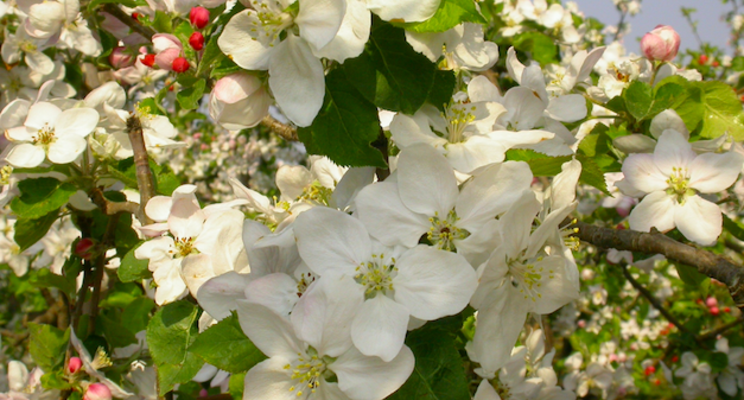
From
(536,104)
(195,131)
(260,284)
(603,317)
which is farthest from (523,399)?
(195,131)

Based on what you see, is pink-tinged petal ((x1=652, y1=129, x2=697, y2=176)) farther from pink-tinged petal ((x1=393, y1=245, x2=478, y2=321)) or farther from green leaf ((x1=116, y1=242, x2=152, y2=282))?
green leaf ((x1=116, y1=242, x2=152, y2=282))

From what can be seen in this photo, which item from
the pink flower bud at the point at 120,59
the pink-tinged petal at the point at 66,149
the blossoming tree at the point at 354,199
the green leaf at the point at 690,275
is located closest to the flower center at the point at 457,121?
the blossoming tree at the point at 354,199

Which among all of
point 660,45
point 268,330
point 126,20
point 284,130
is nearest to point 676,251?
point 268,330

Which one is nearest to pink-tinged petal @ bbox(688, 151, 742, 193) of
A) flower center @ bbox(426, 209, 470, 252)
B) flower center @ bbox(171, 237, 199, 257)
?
flower center @ bbox(426, 209, 470, 252)

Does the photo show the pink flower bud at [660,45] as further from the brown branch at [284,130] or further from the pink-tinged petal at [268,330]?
the pink-tinged petal at [268,330]

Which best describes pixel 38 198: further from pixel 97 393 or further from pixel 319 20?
pixel 319 20

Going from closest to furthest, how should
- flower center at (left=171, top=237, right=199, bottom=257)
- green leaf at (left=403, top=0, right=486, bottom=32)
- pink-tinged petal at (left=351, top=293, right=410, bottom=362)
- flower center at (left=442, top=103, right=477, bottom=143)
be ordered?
pink-tinged petal at (left=351, top=293, right=410, bottom=362) < green leaf at (left=403, top=0, right=486, bottom=32) < flower center at (left=442, top=103, right=477, bottom=143) < flower center at (left=171, top=237, right=199, bottom=257)

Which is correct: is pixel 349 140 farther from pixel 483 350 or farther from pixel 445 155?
pixel 483 350
